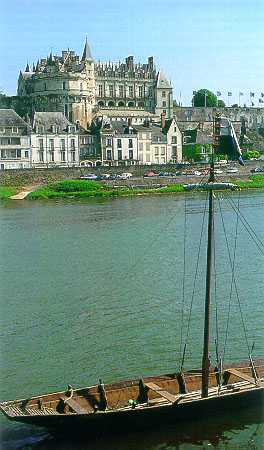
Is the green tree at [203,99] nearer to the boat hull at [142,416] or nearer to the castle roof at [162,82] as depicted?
the castle roof at [162,82]

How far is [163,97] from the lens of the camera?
309ft

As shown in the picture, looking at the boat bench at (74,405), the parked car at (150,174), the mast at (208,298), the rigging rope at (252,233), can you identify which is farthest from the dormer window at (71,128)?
the boat bench at (74,405)

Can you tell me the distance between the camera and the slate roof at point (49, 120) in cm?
6890

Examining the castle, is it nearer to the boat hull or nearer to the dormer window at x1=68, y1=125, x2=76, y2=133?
the dormer window at x1=68, y1=125, x2=76, y2=133

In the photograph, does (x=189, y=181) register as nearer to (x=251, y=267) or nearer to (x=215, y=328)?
(x=251, y=267)

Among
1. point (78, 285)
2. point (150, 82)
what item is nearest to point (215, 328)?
point (78, 285)

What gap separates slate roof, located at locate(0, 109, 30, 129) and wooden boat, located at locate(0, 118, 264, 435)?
54149 millimetres

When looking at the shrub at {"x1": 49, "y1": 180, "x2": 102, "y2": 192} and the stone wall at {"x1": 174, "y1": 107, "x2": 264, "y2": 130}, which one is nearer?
the shrub at {"x1": 49, "y1": 180, "x2": 102, "y2": 192}

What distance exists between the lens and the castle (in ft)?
267

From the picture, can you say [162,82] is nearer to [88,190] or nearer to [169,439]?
[88,190]

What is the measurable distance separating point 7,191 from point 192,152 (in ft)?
89.1

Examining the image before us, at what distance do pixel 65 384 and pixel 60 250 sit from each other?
1672cm

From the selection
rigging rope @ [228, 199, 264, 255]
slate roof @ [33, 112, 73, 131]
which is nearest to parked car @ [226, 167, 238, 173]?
slate roof @ [33, 112, 73, 131]

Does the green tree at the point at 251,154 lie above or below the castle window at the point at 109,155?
below
